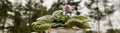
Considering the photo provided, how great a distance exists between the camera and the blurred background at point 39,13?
4.27 metres

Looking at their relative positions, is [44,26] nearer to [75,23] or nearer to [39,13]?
[75,23]

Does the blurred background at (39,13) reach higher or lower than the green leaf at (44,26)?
higher

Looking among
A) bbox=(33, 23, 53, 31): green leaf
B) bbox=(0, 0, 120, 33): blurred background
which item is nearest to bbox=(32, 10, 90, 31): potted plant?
bbox=(33, 23, 53, 31): green leaf

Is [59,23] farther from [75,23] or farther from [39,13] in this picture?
[39,13]

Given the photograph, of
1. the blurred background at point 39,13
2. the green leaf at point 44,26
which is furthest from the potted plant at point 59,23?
the blurred background at point 39,13

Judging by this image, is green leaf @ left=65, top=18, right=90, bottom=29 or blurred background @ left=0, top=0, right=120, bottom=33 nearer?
green leaf @ left=65, top=18, right=90, bottom=29

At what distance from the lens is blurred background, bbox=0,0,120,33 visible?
4.27 meters

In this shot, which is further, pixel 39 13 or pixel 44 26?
pixel 39 13

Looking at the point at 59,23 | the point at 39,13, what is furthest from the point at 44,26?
the point at 39,13

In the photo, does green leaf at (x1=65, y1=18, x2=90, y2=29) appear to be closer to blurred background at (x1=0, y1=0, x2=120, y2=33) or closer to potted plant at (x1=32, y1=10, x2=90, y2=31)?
potted plant at (x1=32, y1=10, x2=90, y2=31)

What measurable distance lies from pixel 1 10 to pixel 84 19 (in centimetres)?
327

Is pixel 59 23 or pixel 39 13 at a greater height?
pixel 39 13

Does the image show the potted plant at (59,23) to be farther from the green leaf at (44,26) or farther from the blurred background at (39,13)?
the blurred background at (39,13)

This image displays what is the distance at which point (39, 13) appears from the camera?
441 centimetres
